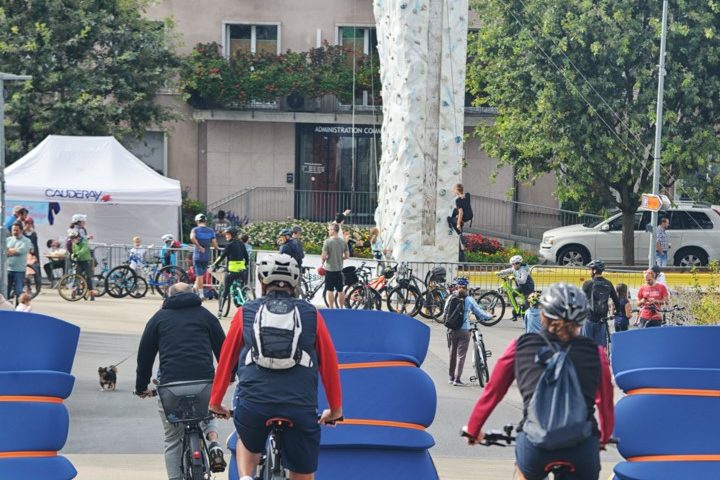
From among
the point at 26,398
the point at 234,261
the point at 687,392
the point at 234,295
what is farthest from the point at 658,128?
the point at 26,398

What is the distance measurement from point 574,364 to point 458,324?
34.7 ft

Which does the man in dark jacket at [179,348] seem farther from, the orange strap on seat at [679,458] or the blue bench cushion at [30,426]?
the orange strap on seat at [679,458]

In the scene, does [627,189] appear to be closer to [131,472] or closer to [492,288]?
[492,288]

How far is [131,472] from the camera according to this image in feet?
34.5

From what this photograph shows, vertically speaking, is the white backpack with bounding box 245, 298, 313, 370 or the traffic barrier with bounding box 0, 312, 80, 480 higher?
the white backpack with bounding box 245, 298, 313, 370

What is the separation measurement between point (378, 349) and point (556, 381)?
1796mm

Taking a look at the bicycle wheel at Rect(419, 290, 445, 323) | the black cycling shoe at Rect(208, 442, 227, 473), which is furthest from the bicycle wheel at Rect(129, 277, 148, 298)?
the black cycling shoe at Rect(208, 442, 227, 473)

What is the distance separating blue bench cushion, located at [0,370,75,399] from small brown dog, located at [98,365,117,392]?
7972 mm

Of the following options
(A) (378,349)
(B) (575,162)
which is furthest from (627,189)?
(A) (378,349)

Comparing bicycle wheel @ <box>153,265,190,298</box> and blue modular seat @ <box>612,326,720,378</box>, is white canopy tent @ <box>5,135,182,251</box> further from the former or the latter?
blue modular seat @ <box>612,326,720,378</box>

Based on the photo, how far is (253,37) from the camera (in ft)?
135

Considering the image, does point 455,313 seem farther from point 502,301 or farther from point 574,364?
point 574,364

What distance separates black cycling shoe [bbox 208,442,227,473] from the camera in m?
8.48

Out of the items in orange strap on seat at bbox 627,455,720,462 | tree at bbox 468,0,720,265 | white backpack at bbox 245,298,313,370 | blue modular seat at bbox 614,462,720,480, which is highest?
tree at bbox 468,0,720,265
